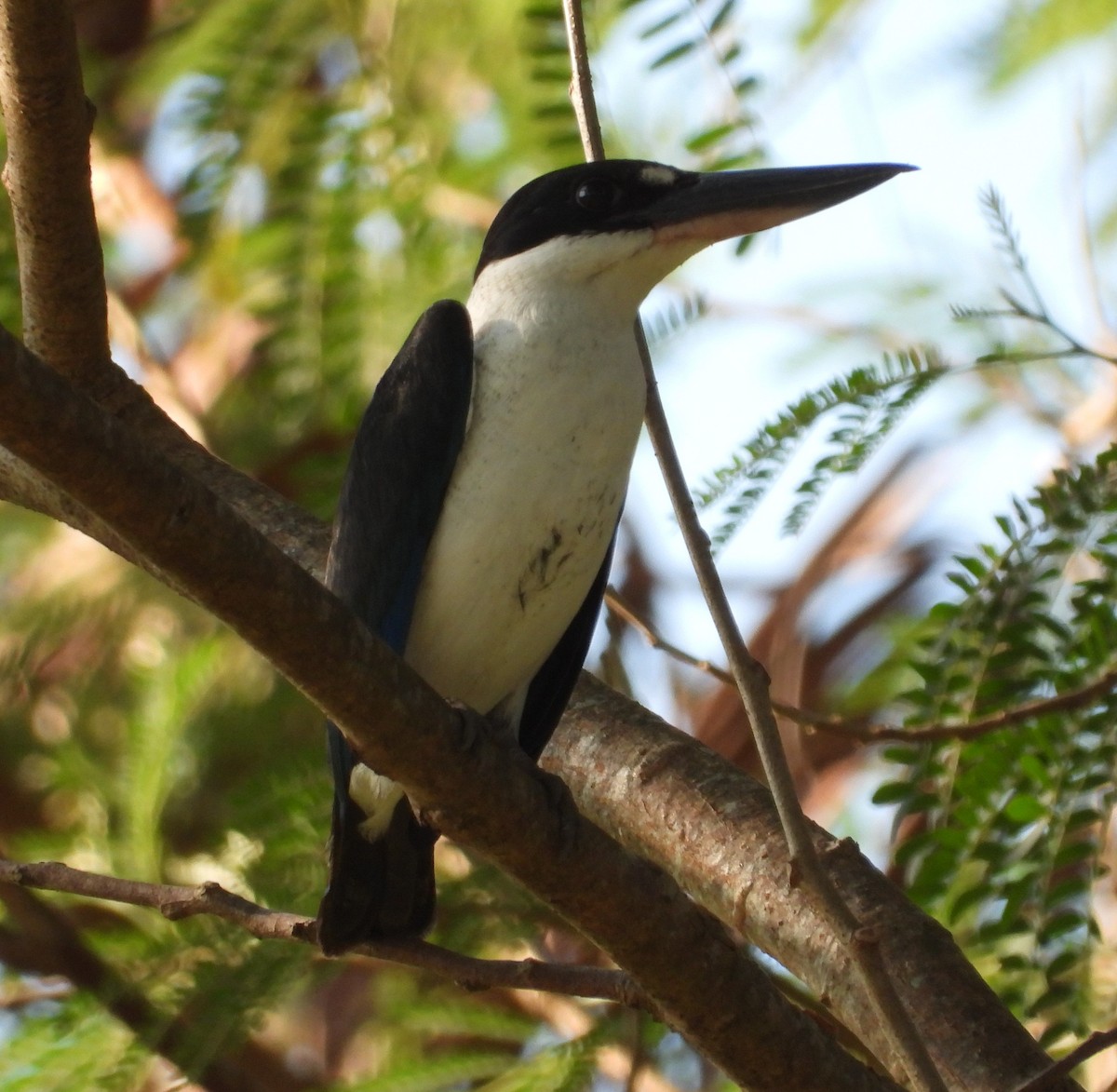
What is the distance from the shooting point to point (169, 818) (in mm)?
5129

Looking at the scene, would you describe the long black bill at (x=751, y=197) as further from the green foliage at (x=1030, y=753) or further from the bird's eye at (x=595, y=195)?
the green foliage at (x=1030, y=753)

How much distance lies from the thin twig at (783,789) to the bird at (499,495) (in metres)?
0.81

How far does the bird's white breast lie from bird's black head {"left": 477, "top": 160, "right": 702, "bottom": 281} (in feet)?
0.96

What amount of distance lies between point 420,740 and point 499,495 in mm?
956

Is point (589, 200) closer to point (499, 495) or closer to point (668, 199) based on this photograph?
point (668, 199)

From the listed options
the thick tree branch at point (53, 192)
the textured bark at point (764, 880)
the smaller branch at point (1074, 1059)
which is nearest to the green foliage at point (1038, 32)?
the textured bark at point (764, 880)

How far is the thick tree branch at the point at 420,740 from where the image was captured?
1.96m

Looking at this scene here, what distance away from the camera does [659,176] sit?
3.62 meters

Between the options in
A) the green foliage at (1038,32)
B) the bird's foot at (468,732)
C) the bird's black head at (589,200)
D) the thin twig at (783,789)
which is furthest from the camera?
the green foliage at (1038,32)

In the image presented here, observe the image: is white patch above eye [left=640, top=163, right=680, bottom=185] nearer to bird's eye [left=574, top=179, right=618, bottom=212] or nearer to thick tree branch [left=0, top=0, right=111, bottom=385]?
bird's eye [left=574, top=179, right=618, bottom=212]

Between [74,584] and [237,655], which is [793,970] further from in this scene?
[74,584]

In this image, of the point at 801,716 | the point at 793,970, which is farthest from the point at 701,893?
the point at 801,716

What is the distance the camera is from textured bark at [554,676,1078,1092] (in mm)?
2656

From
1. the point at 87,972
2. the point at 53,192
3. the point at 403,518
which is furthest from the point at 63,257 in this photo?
the point at 87,972
